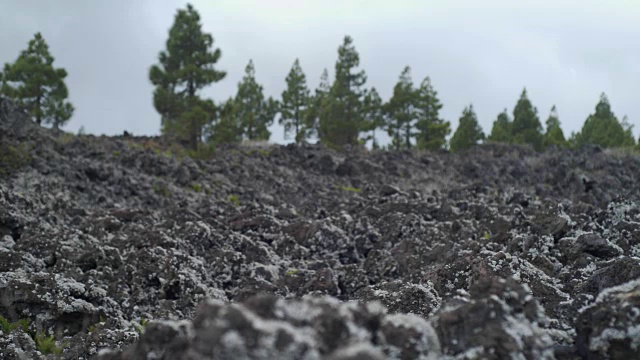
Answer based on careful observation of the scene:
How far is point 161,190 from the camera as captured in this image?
65.2 feet

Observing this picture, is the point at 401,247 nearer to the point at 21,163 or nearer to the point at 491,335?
the point at 491,335

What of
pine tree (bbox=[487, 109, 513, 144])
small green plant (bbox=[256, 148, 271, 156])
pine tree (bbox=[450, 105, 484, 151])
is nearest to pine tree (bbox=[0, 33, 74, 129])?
small green plant (bbox=[256, 148, 271, 156])

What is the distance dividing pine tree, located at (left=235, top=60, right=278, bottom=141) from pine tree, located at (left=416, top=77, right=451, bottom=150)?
15508mm

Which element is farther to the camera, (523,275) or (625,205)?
(625,205)

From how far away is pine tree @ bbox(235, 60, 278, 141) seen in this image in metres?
54.9

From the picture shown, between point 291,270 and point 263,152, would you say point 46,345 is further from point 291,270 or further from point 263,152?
point 263,152

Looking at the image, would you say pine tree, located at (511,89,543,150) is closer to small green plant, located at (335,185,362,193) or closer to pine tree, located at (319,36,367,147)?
pine tree, located at (319,36,367,147)

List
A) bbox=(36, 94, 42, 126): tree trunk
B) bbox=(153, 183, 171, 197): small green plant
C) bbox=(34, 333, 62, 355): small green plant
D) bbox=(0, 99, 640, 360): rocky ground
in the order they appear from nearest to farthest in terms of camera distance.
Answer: bbox=(0, 99, 640, 360): rocky ground
bbox=(34, 333, 62, 355): small green plant
bbox=(153, 183, 171, 197): small green plant
bbox=(36, 94, 42, 126): tree trunk

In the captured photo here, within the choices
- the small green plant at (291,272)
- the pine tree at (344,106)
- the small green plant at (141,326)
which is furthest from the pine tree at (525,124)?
the small green plant at (141,326)

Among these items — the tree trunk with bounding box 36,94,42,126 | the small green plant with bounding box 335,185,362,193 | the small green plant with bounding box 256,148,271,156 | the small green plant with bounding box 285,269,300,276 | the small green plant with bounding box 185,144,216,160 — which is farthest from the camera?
the tree trunk with bounding box 36,94,42,126

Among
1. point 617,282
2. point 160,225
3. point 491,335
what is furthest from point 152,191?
point 491,335

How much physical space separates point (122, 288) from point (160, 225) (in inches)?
166

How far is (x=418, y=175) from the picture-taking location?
29.2 metres

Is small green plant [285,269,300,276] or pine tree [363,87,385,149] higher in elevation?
pine tree [363,87,385,149]
